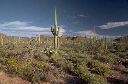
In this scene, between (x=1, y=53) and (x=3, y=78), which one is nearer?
(x=3, y=78)

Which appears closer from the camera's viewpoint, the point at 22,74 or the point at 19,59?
the point at 22,74

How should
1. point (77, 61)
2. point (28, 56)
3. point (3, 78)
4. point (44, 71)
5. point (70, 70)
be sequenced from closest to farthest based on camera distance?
point (3, 78)
point (44, 71)
point (70, 70)
point (28, 56)
point (77, 61)

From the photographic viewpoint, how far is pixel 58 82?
14547 mm

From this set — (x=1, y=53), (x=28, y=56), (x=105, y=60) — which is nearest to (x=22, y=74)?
(x=28, y=56)

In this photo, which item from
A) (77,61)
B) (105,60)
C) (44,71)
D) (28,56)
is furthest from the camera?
(105,60)

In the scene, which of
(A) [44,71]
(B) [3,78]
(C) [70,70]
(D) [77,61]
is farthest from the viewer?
(D) [77,61]

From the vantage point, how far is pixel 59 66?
18141 mm

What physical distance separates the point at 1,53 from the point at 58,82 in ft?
26.9

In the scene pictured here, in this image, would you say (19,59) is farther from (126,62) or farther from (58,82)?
(126,62)

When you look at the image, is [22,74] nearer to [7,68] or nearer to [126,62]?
[7,68]

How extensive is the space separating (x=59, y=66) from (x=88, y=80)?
4.27m

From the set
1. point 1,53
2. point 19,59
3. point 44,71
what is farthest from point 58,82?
point 1,53

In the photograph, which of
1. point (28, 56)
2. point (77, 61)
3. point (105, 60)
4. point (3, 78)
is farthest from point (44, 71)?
point (105, 60)

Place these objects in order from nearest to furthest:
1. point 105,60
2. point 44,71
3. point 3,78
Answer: point 3,78, point 44,71, point 105,60
